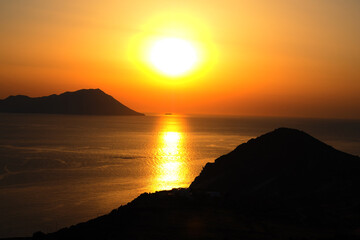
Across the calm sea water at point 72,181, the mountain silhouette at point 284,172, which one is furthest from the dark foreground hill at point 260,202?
the calm sea water at point 72,181

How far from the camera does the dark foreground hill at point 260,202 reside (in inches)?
1192

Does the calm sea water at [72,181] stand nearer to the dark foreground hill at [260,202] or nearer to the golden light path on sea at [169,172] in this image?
the golden light path on sea at [169,172]

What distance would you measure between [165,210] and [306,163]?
20.2 metres

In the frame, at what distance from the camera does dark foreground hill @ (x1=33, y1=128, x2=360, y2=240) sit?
30.3m

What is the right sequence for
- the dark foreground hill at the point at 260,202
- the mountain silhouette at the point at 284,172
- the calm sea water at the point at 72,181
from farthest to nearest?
the calm sea water at the point at 72,181
the mountain silhouette at the point at 284,172
the dark foreground hill at the point at 260,202

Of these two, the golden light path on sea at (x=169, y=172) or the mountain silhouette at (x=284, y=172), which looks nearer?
the mountain silhouette at (x=284, y=172)

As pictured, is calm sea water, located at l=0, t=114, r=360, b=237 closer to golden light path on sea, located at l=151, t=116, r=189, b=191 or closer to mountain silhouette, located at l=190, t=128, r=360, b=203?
golden light path on sea, located at l=151, t=116, r=189, b=191

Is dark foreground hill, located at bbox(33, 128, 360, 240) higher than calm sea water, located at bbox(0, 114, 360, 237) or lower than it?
higher

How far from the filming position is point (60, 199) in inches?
2111

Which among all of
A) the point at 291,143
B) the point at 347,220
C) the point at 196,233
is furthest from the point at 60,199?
the point at 347,220

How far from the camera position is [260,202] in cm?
3950

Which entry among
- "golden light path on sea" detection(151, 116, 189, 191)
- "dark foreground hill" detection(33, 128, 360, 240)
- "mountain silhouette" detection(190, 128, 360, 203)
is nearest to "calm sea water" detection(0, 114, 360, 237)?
"golden light path on sea" detection(151, 116, 189, 191)

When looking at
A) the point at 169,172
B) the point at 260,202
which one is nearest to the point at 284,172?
the point at 260,202

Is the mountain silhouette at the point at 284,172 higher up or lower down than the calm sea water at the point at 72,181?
higher up
